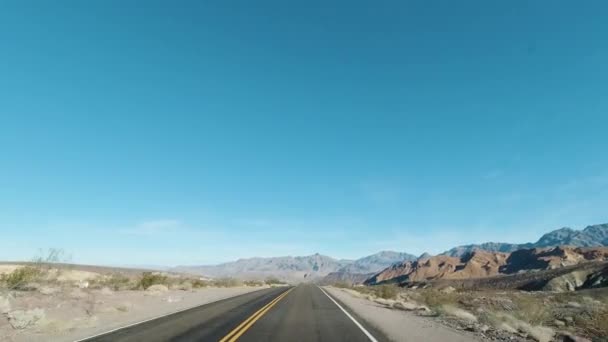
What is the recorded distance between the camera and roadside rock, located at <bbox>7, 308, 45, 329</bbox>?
47.8ft

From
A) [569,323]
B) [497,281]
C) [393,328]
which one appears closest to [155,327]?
[393,328]

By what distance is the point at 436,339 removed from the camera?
14070mm

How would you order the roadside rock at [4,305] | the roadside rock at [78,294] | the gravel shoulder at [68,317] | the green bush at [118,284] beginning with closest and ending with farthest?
the gravel shoulder at [68,317] < the roadside rock at [4,305] < the roadside rock at [78,294] < the green bush at [118,284]

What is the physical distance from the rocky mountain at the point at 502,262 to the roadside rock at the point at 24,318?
114713 millimetres

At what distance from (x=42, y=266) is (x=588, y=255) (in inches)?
5281

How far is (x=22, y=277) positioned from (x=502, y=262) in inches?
6326

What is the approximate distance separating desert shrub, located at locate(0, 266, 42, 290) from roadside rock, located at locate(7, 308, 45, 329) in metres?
7.03

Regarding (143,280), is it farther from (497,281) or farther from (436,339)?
(497,281)

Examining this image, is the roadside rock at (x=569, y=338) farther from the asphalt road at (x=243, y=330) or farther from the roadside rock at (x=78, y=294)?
the roadside rock at (x=78, y=294)

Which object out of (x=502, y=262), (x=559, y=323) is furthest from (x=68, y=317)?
(x=502, y=262)

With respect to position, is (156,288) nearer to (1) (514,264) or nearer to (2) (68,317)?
(2) (68,317)

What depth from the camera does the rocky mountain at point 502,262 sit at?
120 metres

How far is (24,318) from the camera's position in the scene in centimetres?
1488

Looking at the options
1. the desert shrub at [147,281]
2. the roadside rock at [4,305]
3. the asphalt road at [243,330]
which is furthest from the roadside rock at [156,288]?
the roadside rock at [4,305]
